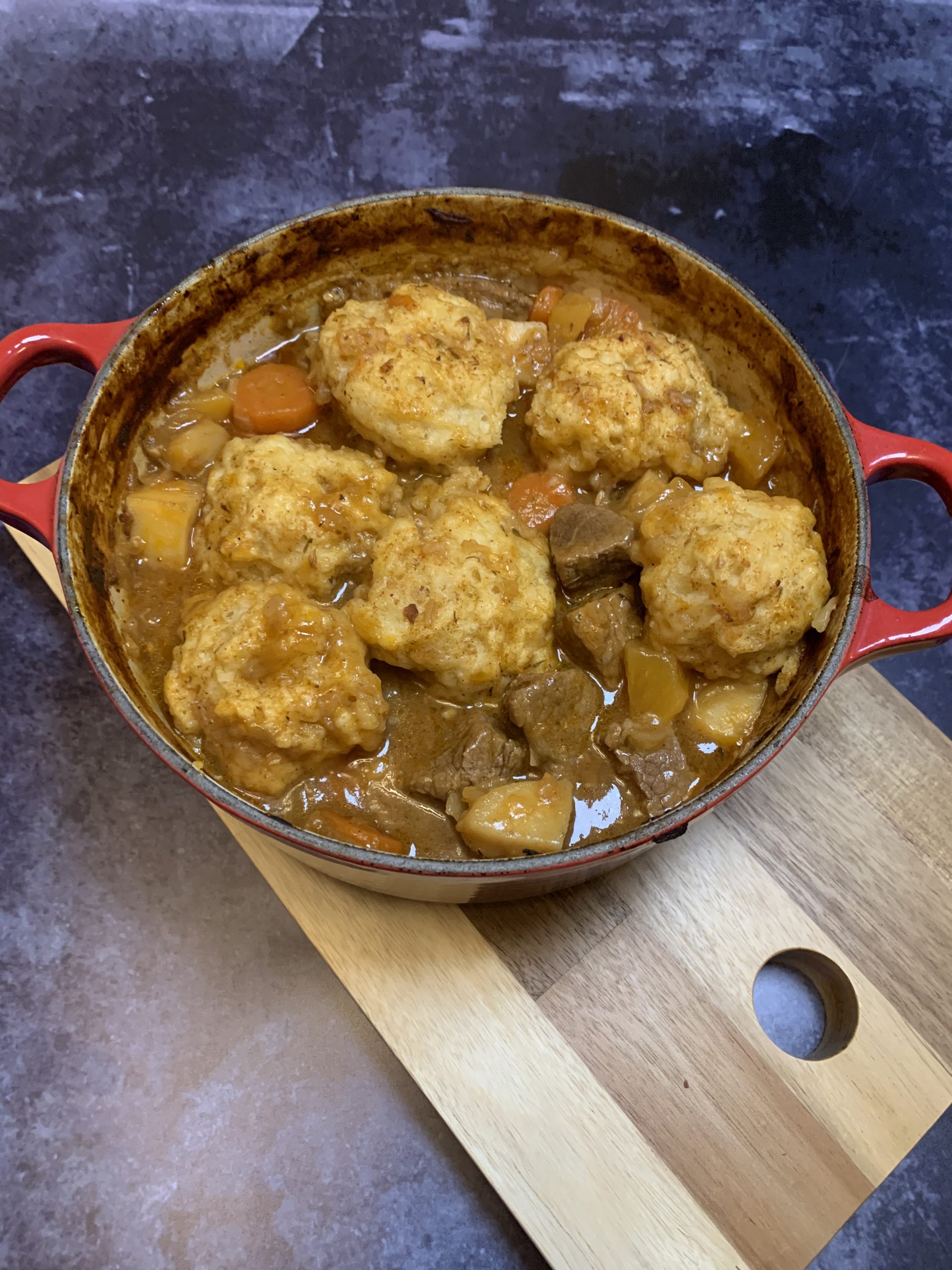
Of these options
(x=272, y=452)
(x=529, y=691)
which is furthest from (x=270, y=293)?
(x=529, y=691)

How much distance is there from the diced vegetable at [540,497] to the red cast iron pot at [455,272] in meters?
0.53

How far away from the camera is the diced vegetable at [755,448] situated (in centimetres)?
224

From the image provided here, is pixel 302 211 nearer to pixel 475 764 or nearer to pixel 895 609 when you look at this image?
pixel 475 764

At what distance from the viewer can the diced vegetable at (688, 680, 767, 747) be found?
2004 mm

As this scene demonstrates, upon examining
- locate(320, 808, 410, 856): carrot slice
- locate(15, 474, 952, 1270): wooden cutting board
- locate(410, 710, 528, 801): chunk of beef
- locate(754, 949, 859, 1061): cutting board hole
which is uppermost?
locate(410, 710, 528, 801): chunk of beef

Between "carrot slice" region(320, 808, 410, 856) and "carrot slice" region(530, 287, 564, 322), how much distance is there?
1.39 metres

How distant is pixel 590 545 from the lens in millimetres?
2027

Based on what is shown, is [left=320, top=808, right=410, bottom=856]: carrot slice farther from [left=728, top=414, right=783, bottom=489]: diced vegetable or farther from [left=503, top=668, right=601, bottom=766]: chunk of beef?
[left=728, top=414, right=783, bottom=489]: diced vegetable

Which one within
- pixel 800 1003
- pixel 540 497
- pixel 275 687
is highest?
pixel 540 497

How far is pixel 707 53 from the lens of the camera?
127 inches

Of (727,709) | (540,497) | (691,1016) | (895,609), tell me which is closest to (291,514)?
(540,497)

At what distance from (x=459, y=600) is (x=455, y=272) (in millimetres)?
1044

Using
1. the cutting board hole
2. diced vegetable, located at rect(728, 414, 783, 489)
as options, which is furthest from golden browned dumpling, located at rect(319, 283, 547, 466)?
the cutting board hole

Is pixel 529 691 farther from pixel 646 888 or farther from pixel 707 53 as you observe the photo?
pixel 707 53
